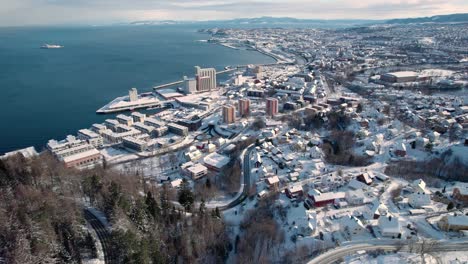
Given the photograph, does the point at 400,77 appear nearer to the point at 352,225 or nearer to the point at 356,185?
the point at 356,185

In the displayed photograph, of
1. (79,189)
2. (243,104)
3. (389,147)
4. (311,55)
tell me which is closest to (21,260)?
(79,189)

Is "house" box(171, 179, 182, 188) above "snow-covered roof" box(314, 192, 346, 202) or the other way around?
the other way around

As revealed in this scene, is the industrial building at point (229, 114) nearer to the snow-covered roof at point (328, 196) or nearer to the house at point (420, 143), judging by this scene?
the house at point (420, 143)

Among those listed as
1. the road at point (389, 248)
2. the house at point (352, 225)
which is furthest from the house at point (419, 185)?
the house at point (352, 225)

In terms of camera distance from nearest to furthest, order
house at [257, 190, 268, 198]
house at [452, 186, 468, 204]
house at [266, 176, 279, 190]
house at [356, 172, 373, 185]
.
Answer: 1. house at [452, 186, 468, 204]
2. house at [257, 190, 268, 198]
3. house at [356, 172, 373, 185]
4. house at [266, 176, 279, 190]

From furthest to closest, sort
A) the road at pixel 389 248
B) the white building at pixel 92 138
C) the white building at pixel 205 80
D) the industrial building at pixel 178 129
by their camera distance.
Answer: the white building at pixel 205 80 < the industrial building at pixel 178 129 < the white building at pixel 92 138 < the road at pixel 389 248

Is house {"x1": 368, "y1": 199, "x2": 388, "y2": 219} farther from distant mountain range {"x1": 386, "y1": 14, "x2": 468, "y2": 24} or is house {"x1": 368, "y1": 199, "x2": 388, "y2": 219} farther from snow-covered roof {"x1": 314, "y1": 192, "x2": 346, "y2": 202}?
distant mountain range {"x1": 386, "y1": 14, "x2": 468, "y2": 24}

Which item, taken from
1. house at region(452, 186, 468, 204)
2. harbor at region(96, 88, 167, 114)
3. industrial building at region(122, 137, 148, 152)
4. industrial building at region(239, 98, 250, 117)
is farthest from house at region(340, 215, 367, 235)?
harbor at region(96, 88, 167, 114)
